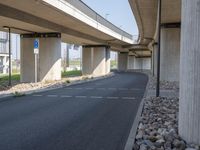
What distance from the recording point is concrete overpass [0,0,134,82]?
865 inches

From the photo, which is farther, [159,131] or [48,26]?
[48,26]

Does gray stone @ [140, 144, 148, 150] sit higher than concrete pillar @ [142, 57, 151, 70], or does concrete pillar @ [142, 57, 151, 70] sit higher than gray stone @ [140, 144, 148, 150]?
concrete pillar @ [142, 57, 151, 70]

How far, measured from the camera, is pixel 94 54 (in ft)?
184

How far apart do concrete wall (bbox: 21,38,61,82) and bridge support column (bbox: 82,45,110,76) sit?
2164 cm

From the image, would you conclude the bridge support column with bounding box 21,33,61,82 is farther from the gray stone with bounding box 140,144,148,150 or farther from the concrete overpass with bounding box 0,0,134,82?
the gray stone with bounding box 140,144,148,150

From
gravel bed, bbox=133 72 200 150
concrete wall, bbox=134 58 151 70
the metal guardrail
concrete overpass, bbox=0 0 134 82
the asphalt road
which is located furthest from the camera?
concrete wall, bbox=134 58 151 70

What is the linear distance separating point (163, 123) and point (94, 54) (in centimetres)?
4681

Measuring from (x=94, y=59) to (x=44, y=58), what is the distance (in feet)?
75.3

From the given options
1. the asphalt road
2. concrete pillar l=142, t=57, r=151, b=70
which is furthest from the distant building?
the asphalt road

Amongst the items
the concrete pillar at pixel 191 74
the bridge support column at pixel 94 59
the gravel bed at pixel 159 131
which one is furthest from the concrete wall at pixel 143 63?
the concrete pillar at pixel 191 74

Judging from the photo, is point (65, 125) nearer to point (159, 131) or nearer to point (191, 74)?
point (159, 131)

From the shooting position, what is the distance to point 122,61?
93.1m

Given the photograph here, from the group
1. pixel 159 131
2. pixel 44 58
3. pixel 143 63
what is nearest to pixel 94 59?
pixel 44 58

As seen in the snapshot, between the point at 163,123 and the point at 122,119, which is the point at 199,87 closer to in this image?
the point at 163,123
